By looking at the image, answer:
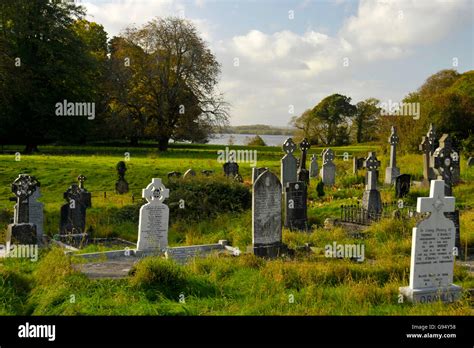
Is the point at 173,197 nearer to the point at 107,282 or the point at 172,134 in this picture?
the point at 107,282

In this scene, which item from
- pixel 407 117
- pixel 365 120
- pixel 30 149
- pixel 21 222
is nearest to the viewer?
pixel 21 222

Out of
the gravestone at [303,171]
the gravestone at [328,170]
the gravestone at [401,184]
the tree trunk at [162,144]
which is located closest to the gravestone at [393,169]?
the gravestone at [328,170]

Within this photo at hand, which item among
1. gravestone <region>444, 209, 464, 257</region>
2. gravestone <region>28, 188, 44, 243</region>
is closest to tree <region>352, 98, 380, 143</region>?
gravestone <region>444, 209, 464, 257</region>

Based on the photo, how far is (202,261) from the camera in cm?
1073

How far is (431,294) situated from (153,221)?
659 centimetres

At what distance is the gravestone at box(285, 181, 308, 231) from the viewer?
16156mm

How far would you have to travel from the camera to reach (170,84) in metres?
45.4

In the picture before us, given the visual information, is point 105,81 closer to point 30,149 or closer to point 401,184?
point 30,149

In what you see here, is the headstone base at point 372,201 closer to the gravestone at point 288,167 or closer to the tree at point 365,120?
the gravestone at point 288,167

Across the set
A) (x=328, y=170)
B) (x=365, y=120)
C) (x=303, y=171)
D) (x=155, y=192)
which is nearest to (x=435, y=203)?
(x=155, y=192)

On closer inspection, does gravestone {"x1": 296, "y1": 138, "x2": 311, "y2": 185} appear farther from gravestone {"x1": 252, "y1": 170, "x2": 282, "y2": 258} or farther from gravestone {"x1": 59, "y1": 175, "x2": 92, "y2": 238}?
gravestone {"x1": 252, "y1": 170, "x2": 282, "y2": 258}

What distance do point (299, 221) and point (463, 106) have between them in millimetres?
23552

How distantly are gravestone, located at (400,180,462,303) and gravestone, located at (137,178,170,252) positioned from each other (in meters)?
6.04

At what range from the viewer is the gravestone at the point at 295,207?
16156 mm
